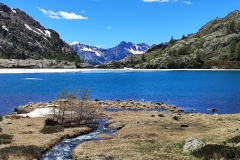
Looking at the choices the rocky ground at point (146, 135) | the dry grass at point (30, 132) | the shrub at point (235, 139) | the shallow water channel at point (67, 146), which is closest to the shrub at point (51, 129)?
the dry grass at point (30, 132)

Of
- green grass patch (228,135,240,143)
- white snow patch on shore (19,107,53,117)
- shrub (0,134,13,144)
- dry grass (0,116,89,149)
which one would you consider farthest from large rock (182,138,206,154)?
white snow patch on shore (19,107,53,117)

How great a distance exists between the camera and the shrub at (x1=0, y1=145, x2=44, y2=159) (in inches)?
1474

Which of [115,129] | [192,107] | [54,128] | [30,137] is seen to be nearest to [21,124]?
[54,128]

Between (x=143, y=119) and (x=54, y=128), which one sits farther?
(x=143, y=119)

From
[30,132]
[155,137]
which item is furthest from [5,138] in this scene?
[155,137]

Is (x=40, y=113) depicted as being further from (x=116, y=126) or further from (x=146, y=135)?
(x=146, y=135)

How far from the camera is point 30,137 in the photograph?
157 feet

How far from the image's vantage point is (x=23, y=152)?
38.4 meters

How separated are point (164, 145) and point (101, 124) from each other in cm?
2317

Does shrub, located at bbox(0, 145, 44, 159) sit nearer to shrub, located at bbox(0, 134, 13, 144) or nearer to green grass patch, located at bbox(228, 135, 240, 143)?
shrub, located at bbox(0, 134, 13, 144)

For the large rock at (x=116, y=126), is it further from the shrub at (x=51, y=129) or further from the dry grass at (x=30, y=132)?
the shrub at (x=51, y=129)

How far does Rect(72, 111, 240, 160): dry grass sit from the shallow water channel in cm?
145

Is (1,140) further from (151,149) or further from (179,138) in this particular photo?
(179,138)

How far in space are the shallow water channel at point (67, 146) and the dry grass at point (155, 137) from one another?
1.45 meters
